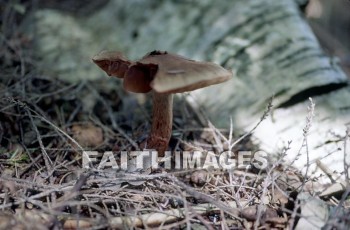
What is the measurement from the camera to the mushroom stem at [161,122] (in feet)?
6.59

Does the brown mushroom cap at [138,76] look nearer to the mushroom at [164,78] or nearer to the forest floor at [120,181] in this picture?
the mushroom at [164,78]

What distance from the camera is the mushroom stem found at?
201 cm

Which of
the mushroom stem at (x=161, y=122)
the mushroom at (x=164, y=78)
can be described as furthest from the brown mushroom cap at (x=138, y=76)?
the mushroom stem at (x=161, y=122)

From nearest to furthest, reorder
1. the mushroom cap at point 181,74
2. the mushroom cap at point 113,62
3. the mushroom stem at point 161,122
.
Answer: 1. the mushroom cap at point 181,74
2. the mushroom cap at point 113,62
3. the mushroom stem at point 161,122

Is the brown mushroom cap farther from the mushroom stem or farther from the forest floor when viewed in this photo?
the forest floor

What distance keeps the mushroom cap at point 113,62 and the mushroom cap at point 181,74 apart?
12 cm

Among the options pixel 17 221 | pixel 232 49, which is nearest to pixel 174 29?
pixel 232 49

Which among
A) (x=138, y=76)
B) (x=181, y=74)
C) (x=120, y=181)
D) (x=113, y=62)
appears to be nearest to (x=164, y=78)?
(x=181, y=74)

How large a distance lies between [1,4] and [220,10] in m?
2.23

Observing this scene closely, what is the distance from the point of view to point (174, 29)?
3.15 metres

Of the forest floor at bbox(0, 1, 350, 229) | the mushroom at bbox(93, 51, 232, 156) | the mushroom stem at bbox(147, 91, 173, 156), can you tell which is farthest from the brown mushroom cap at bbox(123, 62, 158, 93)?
the forest floor at bbox(0, 1, 350, 229)

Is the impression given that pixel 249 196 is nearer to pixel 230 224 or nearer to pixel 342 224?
pixel 230 224

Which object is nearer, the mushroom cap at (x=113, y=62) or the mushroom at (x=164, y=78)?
the mushroom at (x=164, y=78)

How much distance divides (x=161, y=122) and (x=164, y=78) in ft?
1.72
